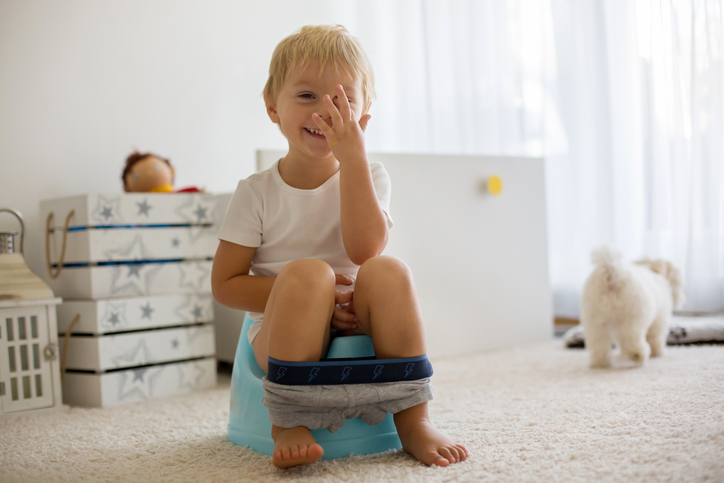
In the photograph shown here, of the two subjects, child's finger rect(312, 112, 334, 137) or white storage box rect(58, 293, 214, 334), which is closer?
child's finger rect(312, 112, 334, 137)

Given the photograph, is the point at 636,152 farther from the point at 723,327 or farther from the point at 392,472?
the point at 392,472

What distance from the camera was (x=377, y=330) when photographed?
726 millimetres

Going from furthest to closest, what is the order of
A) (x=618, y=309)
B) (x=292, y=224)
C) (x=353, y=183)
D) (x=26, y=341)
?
1. (x=618, y=309)
2. (x=26, y=341)
3. (x=292, y=224)
4. (x=353, y=183)

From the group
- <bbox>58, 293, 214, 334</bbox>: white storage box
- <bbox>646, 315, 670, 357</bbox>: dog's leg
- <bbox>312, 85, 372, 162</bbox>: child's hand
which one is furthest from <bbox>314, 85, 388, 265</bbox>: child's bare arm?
<bbox>646, 315, 670, 357</bbox>: dog's leg

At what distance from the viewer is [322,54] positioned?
0.81 m

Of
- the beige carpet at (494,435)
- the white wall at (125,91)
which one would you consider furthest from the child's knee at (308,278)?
the white wall at (125,91)

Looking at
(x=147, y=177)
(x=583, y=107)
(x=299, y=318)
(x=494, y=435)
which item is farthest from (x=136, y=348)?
(x=583, y=107)

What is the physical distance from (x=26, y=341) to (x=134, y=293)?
22cm

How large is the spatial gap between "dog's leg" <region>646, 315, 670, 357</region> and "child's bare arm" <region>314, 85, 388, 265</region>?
87cm

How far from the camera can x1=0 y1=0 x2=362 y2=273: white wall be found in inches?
58.7

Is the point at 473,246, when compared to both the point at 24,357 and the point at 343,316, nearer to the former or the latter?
the point at 343,316

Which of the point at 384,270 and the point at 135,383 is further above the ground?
the point at 384,270

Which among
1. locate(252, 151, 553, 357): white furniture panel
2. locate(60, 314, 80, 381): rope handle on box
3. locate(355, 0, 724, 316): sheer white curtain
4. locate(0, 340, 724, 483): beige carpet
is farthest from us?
locate(355, 0, 724, 316): sheer white curtain

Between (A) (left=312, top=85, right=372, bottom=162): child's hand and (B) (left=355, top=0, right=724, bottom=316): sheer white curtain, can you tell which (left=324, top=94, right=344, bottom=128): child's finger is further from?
(B) (left=355, top=0, right=724, bottom=316): sheer white curtain
